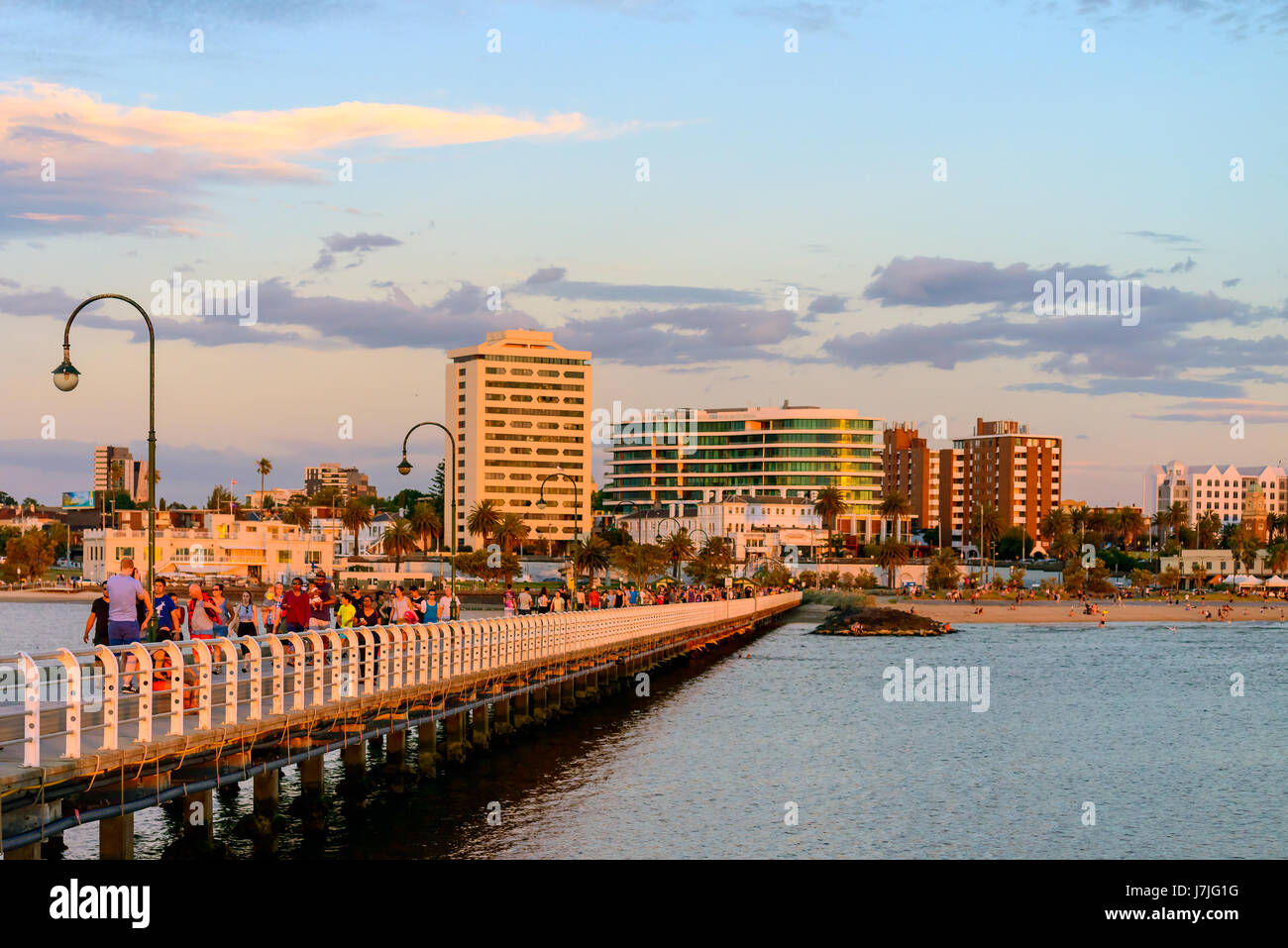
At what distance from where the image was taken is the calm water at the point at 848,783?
32312 mm

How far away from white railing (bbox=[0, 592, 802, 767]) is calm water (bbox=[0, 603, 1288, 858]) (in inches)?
123

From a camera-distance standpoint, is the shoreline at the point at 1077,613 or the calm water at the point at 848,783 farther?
the shoreline at the point at 1077,613

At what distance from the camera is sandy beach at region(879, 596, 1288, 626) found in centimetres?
16475

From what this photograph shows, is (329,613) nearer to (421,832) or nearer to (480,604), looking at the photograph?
(421,832)

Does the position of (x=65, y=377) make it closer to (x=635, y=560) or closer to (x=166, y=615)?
(x=166, y=615)

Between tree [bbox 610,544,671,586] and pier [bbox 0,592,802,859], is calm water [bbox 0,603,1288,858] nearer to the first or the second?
pier [bbox 0,592,802,859]

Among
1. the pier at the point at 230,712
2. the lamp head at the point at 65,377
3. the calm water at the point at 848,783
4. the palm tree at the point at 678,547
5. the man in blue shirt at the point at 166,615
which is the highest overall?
the lamp head at the point at 65,377

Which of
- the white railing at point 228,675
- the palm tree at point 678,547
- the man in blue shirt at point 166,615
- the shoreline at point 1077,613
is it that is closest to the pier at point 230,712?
the white railing at point 228,675

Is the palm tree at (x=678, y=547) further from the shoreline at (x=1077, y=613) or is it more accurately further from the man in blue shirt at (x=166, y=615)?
the man in blue shirt at (x=166, y=615)

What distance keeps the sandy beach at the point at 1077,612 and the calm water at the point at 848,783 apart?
281ft

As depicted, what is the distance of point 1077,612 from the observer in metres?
170

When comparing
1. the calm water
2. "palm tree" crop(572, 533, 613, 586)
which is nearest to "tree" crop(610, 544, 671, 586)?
"palm tree" crop(572, 533, 613, 586)

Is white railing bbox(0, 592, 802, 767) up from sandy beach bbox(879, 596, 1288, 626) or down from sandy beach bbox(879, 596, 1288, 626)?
up
